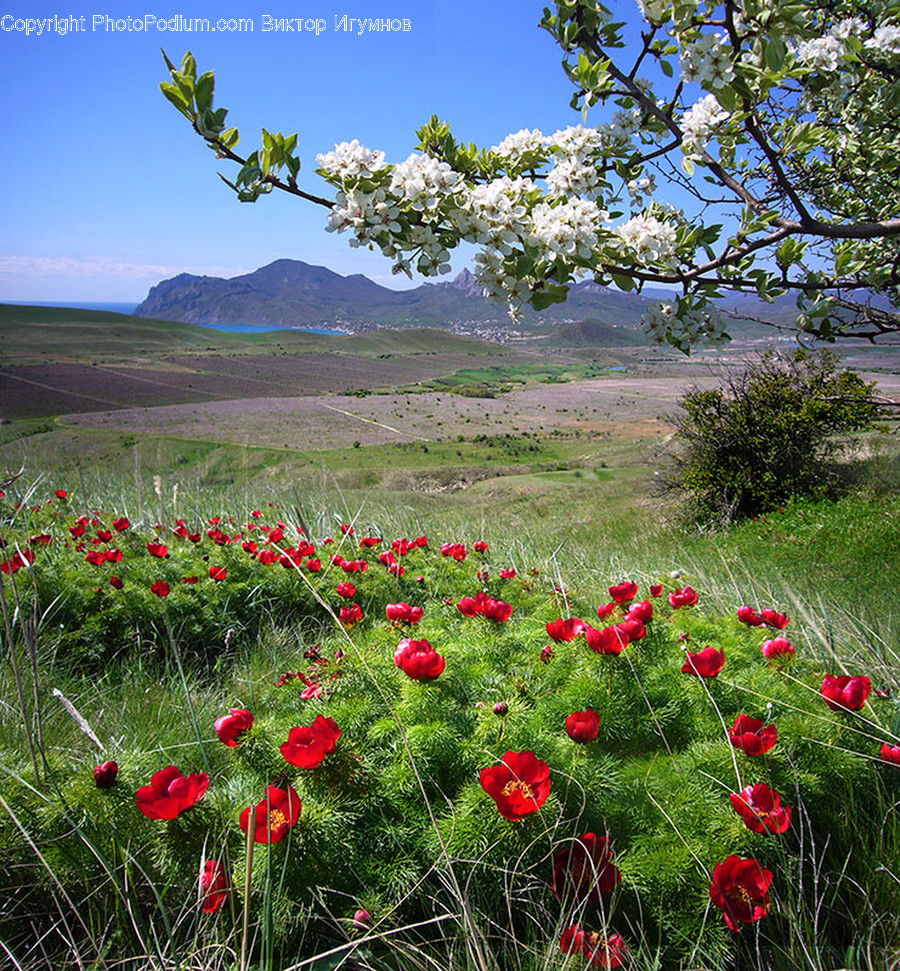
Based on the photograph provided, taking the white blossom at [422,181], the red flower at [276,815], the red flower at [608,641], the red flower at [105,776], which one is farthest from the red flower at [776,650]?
the red flower at [105,776]

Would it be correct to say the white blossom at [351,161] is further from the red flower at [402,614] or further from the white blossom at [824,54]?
the white blossom at [824,54]

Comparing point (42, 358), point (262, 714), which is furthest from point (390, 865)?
point (42, 358)

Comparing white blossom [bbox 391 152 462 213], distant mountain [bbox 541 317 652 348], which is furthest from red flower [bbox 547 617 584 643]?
distant mountain [bbox 541 317 652 348]

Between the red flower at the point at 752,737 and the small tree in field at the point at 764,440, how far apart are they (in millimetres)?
9932

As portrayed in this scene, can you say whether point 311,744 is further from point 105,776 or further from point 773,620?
point 773,620

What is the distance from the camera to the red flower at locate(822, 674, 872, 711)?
167 centimetres

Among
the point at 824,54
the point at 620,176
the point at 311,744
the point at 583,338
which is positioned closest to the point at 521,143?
the point at 620,176

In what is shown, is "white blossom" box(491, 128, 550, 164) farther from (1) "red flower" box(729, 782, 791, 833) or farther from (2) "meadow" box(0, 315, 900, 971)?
(1) "red flower" box(729, 782, 791, 833)

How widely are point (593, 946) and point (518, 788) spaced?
35 cm

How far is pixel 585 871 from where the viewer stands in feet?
4.48

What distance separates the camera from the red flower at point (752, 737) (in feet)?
4.87

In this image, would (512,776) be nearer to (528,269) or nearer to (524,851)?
(524,851)

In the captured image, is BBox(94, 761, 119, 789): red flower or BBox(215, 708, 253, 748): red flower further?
BBox(215, 708, 253, 748): red flower

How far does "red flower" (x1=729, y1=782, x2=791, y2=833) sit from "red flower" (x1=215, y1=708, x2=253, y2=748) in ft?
3.89
